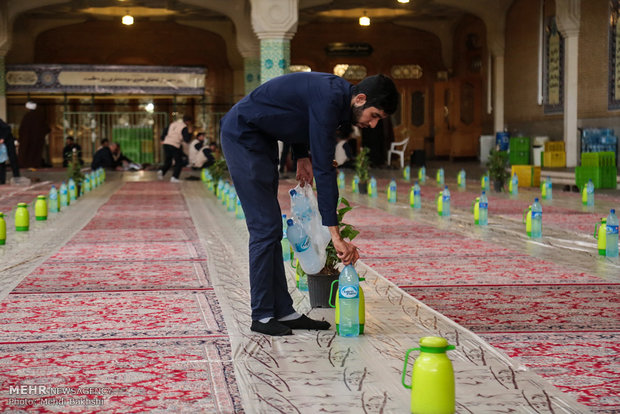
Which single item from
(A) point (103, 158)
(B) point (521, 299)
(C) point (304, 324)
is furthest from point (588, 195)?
(A) point (103, 158)

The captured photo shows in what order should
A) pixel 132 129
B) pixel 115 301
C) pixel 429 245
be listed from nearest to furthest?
pixel 115 301, pixel 429 245, pixel 132 129

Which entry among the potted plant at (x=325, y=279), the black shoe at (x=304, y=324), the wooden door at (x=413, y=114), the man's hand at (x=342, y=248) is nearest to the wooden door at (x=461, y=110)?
the wooden door at (x=413, y=114)

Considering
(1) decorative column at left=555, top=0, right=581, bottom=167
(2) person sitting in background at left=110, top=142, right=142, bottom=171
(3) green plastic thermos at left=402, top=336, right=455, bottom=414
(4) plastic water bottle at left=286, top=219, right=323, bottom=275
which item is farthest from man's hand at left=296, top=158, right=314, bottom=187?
(2) person sitting in background at left=110, top=142, right=142, bottom=171

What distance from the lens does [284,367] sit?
3344mm

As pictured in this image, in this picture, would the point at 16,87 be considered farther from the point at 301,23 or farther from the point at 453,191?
the point at 453,191

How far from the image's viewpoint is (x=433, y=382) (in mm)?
2705

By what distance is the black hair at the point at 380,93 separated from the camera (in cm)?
358

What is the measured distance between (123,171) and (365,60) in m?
7.30

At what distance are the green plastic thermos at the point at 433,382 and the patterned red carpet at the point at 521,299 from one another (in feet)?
1.60

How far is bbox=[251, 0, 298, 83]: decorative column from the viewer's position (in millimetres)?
16141

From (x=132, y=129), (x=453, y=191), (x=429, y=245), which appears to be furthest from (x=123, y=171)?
(x=429, y=245)

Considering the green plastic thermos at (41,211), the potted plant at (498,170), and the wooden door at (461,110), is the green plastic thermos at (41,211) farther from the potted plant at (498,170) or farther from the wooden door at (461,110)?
the wooden door at (461,110)

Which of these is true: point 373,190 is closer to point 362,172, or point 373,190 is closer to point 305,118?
point 362,172

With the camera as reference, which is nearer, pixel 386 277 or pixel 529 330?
pixel 529 330
